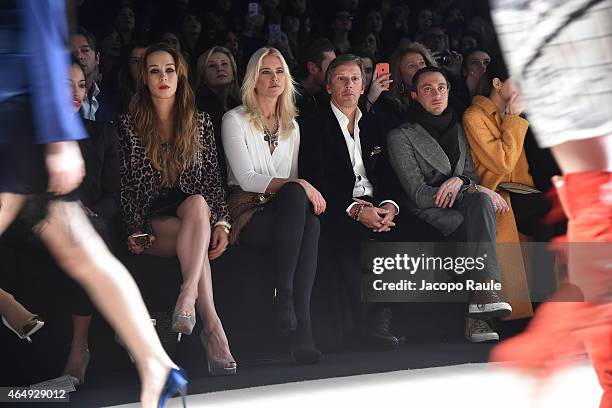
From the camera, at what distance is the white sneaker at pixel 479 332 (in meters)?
4.41

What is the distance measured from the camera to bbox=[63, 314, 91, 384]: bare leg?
11.9 ft

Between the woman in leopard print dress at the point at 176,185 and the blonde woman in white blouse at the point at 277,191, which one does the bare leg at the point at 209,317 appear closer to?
the woman in leopard print dress at the point at 176,185

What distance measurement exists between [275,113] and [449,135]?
755 mm

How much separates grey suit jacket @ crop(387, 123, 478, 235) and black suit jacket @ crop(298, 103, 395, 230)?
0.20 ft

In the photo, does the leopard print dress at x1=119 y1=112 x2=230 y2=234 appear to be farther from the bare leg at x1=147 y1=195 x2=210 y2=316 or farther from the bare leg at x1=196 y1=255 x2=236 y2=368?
the bare leg at x1=196 y1=255 x2=236 y2=368

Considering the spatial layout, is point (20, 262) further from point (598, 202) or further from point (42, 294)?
point (598, 202)

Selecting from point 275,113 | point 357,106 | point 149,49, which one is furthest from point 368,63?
point 149,49

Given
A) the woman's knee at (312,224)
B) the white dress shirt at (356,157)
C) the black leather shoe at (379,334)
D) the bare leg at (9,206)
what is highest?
the bare leg at (9,206)

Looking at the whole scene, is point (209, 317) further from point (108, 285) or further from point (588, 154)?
point (588, 154)

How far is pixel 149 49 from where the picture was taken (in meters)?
4.13

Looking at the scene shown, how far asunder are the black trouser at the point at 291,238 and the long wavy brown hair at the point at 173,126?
0.36 m

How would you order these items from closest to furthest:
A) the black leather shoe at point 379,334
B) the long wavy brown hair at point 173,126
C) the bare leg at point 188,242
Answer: the bare leg at point 188,242 < the long wavy brown hair at point 173,126 < the black leather shoe at point 379,334

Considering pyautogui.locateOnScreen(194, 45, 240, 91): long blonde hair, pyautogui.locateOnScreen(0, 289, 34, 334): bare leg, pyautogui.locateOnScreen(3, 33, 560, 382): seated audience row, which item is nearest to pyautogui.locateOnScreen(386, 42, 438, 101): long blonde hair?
pyautogui.locateOnScreen(3, 33, 560, 382): seated audience row

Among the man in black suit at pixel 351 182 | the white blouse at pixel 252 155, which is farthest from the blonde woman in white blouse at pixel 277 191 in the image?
the man in black suit at pixel 351 182
